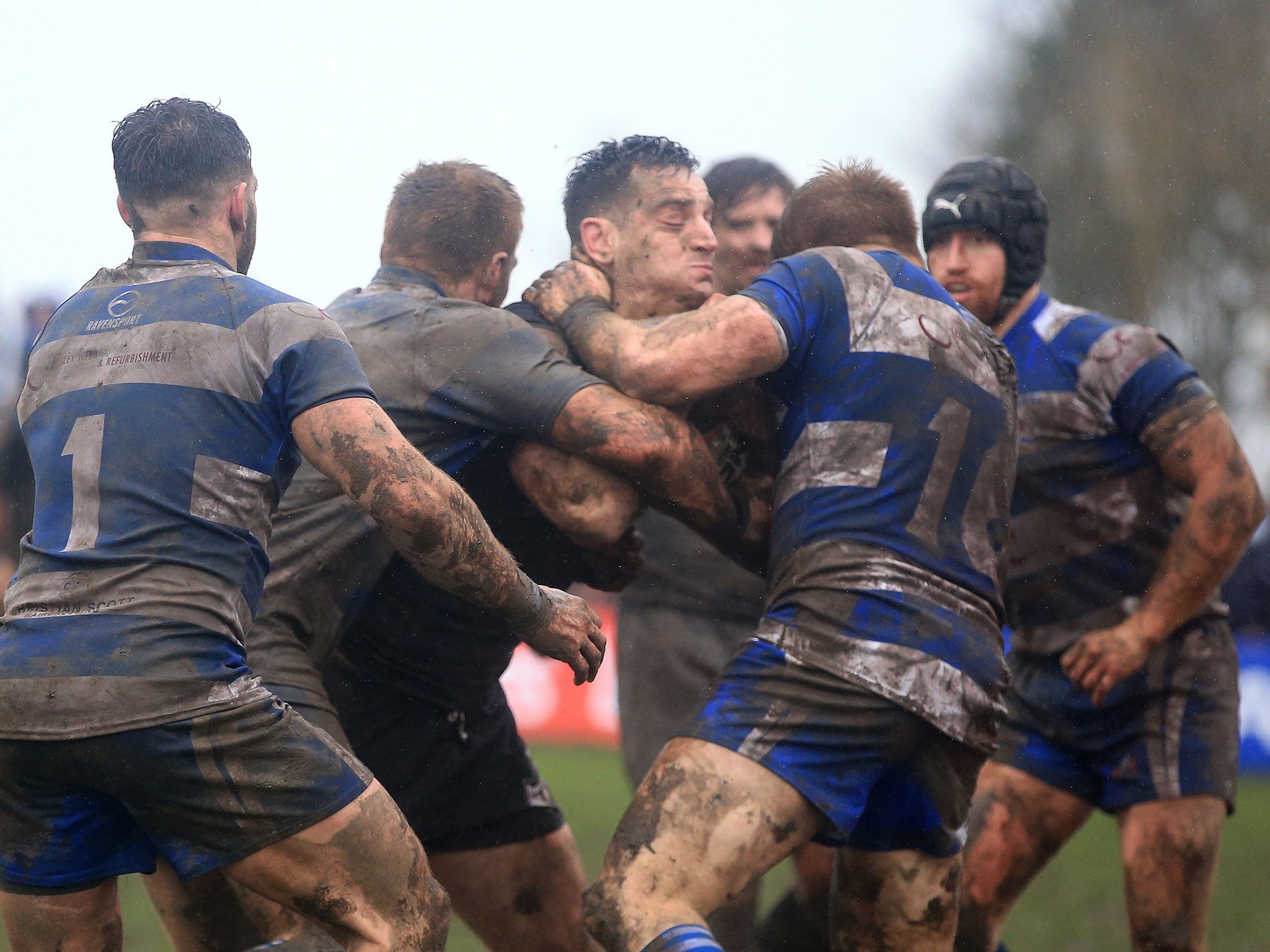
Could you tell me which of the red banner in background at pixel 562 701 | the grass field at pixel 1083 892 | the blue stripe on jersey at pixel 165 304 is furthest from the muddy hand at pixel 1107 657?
the red banner in background at pixel 562 701

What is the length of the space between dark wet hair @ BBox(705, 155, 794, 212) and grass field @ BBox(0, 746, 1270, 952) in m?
3.30

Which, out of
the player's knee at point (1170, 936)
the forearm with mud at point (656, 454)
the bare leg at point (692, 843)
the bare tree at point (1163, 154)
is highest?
the bare tree at point (1163, 154)

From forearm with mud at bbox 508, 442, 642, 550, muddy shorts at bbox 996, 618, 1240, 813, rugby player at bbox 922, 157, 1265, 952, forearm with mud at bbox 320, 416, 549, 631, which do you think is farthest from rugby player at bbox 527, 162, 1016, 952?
muddy shorts at bbox 996, 618, 1240, 813

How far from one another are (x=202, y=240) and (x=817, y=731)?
1.71 meters

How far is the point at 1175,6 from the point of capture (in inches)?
715

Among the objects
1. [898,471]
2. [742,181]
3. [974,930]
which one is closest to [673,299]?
[898,471]

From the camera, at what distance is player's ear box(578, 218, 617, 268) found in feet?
12.3

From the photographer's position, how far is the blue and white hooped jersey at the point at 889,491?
9.84 feet

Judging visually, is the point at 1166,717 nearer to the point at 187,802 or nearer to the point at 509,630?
the point at 509,630

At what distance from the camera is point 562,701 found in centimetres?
1373

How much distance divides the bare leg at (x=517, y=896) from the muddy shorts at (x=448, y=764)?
4 centimetres

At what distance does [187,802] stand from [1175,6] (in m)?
18.9

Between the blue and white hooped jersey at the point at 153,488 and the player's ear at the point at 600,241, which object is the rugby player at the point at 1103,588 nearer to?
the player's ear at the point at 600,241

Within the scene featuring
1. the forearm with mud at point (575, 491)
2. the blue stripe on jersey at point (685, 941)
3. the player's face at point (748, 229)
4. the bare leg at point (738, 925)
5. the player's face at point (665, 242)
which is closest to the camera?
the blue stripe on jersey at point (685, 941)
